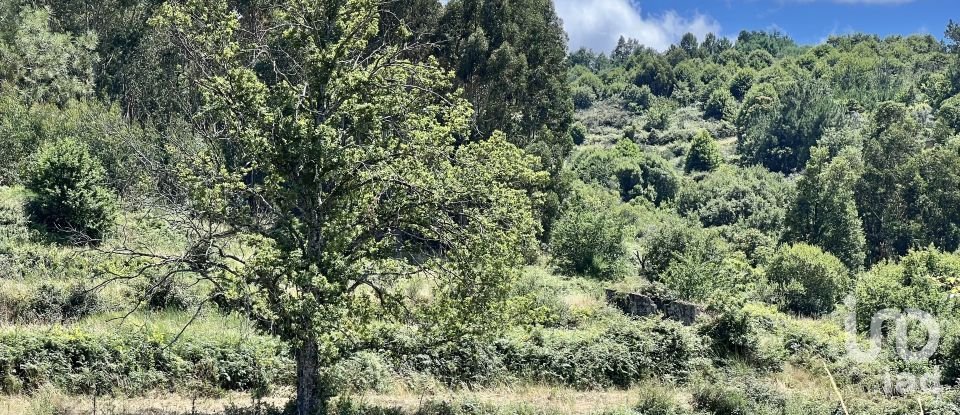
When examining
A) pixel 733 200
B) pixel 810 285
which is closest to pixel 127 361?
pixel 810 285

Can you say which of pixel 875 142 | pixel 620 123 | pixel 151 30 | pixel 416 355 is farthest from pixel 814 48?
pixel 416 355

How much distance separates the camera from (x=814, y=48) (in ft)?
559

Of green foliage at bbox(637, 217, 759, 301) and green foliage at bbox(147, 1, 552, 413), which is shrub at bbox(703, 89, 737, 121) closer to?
green foliage at bbox(637, 217, 759, 301)

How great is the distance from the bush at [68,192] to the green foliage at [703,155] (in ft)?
330

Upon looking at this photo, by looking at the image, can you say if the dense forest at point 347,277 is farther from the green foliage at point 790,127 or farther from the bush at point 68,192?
the green foliage at point 790,127

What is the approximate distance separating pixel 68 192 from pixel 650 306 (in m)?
21.0

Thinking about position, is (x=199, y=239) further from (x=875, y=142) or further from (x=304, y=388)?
(x=875, y=142)

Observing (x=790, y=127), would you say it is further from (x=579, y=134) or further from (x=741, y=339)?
(x=741, y=339)

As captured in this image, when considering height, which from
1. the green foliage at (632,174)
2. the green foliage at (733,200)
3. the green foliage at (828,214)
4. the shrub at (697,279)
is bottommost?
the shrub at (697,279)

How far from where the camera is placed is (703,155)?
369 feet

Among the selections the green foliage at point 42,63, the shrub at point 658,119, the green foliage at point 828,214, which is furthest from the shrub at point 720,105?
the green foliage at point 42,63

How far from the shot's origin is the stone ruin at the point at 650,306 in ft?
71.5

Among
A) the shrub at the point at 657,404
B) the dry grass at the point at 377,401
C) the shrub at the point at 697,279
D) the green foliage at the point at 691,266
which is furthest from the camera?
the green foliage at the point at 691,266

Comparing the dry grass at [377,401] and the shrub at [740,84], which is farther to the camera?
the shrub at [740,84]
